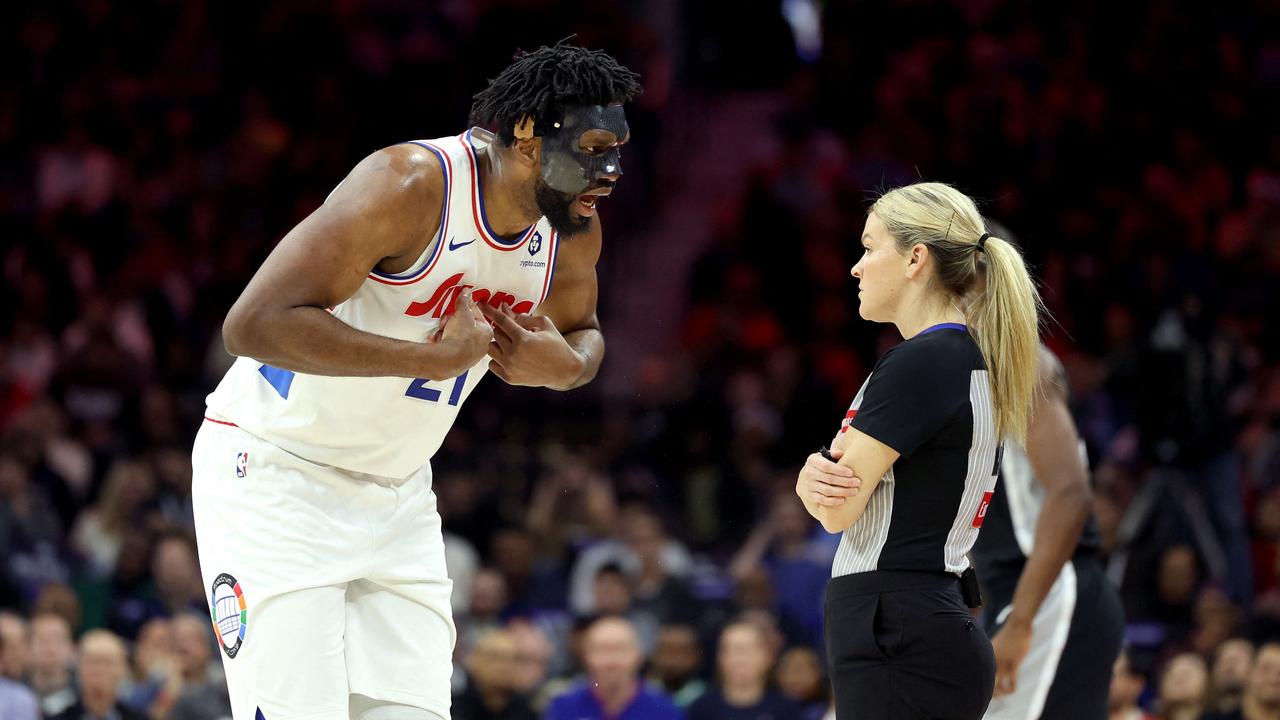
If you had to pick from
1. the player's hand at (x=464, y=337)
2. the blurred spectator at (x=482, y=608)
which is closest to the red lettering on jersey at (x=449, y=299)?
the player's hand at (x=464, y=337)

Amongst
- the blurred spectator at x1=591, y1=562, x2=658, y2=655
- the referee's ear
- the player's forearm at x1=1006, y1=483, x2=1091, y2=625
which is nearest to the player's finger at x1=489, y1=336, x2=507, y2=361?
the referee's ear

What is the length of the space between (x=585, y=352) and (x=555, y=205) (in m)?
0.54

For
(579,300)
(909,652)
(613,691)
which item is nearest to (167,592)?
(613,691)

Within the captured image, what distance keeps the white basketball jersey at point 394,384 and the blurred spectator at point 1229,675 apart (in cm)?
497

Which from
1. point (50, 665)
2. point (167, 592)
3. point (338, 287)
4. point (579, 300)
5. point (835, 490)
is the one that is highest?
point (338, 287)

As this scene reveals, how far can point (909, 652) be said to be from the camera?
3551 millimetres

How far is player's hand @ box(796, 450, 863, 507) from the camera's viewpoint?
3.61 meters

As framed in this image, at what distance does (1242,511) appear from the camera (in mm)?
9672

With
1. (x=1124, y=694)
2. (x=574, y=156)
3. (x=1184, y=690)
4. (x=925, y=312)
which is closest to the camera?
(x=925, y=312)

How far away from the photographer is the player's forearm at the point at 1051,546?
4680mm

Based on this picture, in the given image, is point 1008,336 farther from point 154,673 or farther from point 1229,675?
point 154,673

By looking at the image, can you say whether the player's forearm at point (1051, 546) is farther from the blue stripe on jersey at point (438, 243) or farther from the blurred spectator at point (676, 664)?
the blurred spectator at point (676, 664)

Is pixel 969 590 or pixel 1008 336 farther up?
pixel 1008 336

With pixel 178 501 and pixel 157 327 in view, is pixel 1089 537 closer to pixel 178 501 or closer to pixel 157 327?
pixel 178 501
